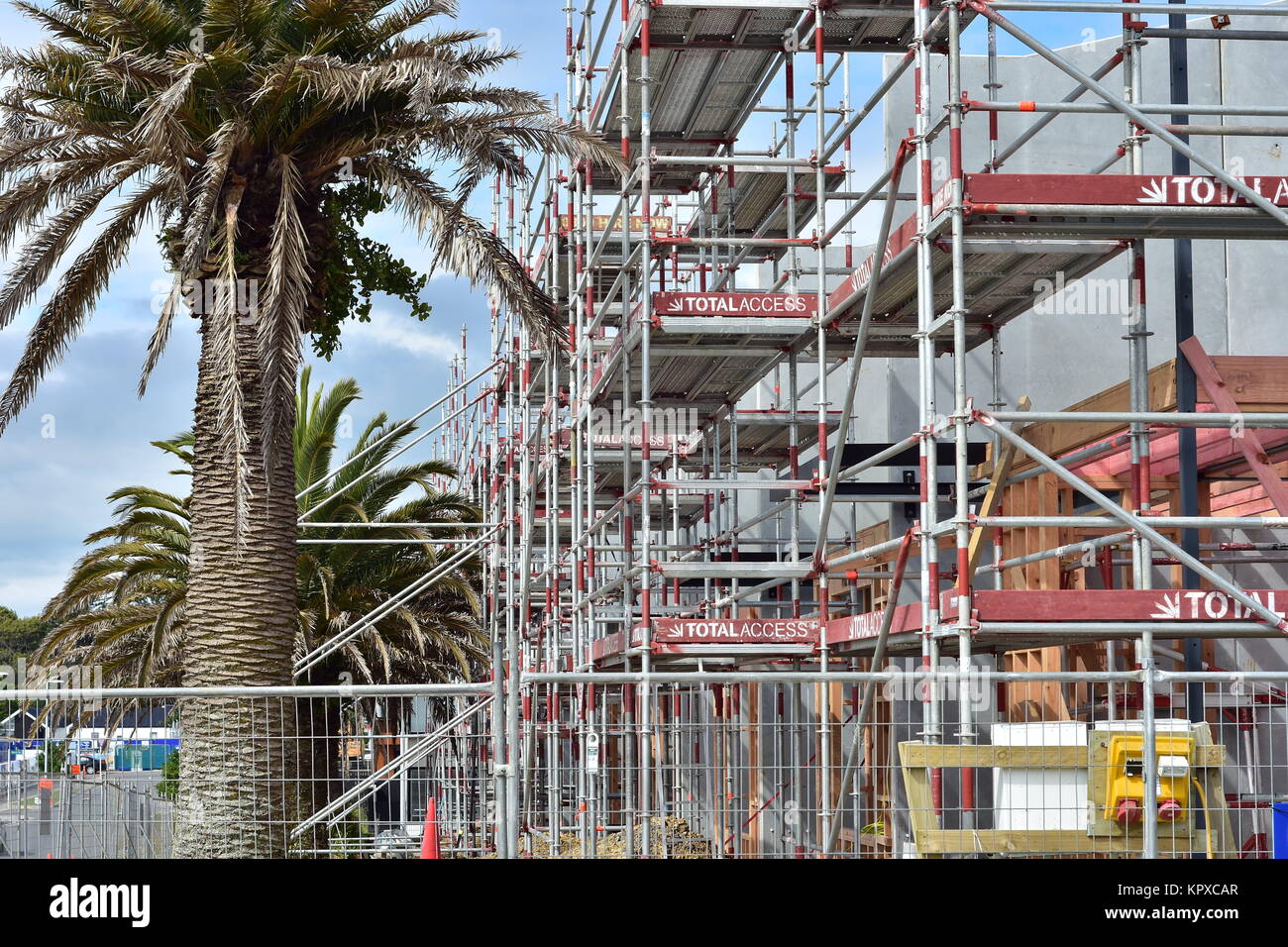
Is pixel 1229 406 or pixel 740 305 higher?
pixel 740 305

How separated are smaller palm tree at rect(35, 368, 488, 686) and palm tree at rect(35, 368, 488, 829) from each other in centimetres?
2

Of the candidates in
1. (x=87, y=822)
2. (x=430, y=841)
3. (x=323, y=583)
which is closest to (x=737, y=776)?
(x=430, y=841)

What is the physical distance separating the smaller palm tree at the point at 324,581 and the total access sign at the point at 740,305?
348 inches

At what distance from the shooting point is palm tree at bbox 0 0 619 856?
12.4 metres

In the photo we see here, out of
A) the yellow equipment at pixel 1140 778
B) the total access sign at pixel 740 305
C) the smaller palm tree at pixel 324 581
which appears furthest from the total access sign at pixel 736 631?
the smaller palm tree at pixel 324 581

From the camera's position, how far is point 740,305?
13508 mm

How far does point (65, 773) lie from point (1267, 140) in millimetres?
15195

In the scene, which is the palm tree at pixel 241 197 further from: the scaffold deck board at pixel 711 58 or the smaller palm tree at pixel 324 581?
the smaller palm tree at pixel 324 581

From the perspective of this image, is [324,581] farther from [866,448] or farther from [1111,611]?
[1111,611]

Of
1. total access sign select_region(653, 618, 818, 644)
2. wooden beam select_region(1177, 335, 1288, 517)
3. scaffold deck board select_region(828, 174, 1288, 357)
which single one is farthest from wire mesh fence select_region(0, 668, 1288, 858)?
scaffold deck board select_region(828, 174, 1288, 357)

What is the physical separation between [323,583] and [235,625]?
9975mm

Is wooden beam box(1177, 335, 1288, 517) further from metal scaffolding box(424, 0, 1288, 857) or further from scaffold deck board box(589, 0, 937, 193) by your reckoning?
scaffold deck board box(589, 0, 937, 193)
